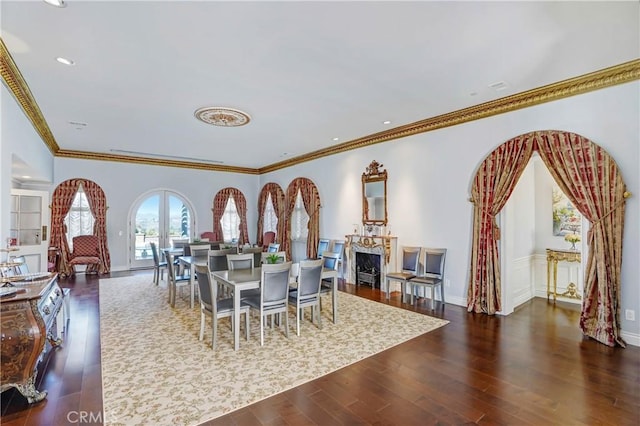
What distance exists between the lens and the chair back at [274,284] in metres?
3.79

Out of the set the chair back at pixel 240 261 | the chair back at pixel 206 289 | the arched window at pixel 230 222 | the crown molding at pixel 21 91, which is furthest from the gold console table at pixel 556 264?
the arched window at pixel 230 222

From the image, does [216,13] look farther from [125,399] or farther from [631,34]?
[631,34]

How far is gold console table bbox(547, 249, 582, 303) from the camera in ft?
17.5

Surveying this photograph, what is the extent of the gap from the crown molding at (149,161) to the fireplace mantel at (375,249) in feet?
17.9

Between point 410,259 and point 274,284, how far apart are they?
2.99 meters

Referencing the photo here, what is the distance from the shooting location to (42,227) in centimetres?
604

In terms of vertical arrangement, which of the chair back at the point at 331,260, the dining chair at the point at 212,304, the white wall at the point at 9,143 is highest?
the white wall at the point at 9,143

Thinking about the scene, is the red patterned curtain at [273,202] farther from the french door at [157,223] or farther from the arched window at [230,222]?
the french door at [157,223]

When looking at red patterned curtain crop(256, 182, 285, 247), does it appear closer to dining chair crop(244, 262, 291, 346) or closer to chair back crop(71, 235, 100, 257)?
chair back crop(71, 235, 100, 257)

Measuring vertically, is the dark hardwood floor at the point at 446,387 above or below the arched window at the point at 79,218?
below

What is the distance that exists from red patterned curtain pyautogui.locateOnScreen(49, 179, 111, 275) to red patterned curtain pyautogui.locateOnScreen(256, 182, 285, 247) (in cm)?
448

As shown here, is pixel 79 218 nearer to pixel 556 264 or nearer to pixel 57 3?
pixel 57 3

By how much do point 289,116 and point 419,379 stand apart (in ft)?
14.2

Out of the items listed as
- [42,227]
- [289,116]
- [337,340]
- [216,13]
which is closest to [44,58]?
[216,13]
